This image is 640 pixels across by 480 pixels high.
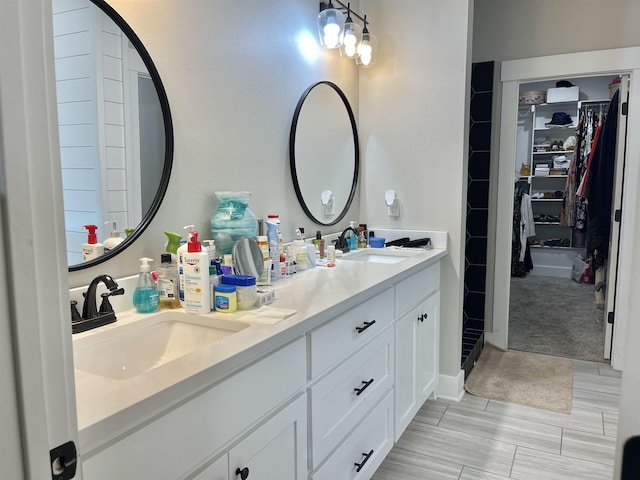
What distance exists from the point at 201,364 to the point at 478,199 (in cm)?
303

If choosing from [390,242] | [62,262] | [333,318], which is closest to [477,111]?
[390,242]

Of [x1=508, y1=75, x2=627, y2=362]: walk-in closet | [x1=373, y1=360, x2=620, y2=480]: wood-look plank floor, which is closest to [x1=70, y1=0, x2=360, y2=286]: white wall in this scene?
[x1=373, y1=360, x2=620, y2=480]: wood-look plank floor

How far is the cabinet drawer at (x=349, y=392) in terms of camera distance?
1471mm

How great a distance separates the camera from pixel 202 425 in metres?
1.00

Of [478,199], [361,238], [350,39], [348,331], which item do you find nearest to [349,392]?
[348,331]

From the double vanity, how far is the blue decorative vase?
25cm

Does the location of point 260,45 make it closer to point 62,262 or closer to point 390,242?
point 390,242

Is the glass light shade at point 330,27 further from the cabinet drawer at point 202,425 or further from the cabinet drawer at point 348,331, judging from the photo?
the cabinet drawer at point 202,425

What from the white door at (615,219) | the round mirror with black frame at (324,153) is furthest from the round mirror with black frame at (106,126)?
the white door at (615,219)

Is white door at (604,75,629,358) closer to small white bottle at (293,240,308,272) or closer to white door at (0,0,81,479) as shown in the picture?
small white bottle at (293,240,308,272)

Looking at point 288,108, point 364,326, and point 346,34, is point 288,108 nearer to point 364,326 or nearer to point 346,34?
point 346,34

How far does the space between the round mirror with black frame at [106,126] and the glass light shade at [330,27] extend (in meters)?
1.14

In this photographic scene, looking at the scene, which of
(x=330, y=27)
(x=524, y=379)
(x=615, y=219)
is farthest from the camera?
(x=615, y=219)

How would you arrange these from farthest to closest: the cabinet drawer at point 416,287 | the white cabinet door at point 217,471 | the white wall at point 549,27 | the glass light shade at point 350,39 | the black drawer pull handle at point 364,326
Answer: the white wall at point 549,27 → the glass light shade at point 350,39 → the cabinet drawer at point 416,287 → the black drawer pull handle at point 364,326 → the white cabinet door at point 217,471
